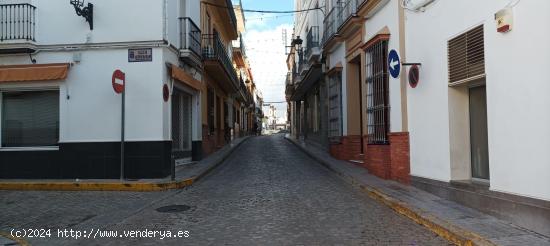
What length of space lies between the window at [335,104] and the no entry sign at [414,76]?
24.1 feet

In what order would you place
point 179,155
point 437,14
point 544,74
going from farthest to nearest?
point 179,155 → point 437,14 → point 544,74

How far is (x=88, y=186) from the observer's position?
11555mm

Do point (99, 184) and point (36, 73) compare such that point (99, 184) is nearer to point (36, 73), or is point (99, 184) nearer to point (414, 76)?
point (36, 73)

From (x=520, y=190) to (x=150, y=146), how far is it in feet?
29.1

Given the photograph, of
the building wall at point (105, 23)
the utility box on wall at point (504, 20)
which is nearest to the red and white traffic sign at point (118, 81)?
the building wall at point (105, 23)

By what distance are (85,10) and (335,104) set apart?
9520 mm

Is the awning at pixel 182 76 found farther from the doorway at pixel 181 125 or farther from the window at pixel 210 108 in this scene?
the window at pixel 210 108

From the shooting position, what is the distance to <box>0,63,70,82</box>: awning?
12453 millimetres

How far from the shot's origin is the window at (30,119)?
13.1 metres

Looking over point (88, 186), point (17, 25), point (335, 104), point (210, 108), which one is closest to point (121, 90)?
point (88, 186)

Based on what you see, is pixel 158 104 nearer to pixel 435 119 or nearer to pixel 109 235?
pixel 109 235

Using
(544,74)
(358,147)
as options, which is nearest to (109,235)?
(544,74)

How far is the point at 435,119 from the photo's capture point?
29.8 ft

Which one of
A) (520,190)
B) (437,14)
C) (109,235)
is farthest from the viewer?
(437,14)
